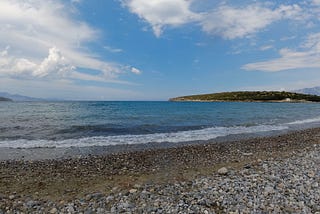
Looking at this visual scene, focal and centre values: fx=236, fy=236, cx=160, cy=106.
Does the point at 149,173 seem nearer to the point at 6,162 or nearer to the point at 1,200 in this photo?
the point at 1,200

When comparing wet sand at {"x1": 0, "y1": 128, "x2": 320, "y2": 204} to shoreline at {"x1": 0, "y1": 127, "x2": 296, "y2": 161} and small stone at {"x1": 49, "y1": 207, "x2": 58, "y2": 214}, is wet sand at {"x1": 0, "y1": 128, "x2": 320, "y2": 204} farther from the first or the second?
small stone at {"x1": 49, "y1": 207, "x2": 58, "y2": 214}

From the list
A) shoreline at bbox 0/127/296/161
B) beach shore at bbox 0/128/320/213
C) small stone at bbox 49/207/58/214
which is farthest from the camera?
shoreline at bbox 0/127/296/161

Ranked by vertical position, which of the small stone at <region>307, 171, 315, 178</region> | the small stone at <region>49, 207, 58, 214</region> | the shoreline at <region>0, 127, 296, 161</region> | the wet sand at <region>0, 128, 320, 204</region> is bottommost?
the shoreline at <region>0, 127, 296, 161</region>

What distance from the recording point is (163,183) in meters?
8.90

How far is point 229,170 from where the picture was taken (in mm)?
10125

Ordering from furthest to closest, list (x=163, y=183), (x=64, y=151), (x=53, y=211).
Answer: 1. (x=64, y=151)
2. (x=163, y=183)
3. (x=53, y=211)

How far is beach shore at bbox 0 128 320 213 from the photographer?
22.3 ft

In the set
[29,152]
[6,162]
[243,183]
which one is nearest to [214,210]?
[243,183]

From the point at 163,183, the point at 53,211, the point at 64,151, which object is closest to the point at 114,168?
the point at 163,183

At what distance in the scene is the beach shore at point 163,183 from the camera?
6.79 metres

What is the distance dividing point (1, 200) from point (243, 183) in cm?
797

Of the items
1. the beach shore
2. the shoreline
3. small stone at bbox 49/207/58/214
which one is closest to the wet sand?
the beach shore

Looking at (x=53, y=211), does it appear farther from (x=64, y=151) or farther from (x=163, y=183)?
(x=64, y=151)

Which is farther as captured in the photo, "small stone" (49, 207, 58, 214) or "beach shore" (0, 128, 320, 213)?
"beach shore" (0, 128, 320, 213)
